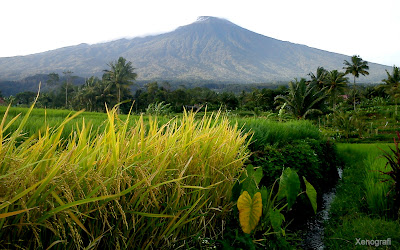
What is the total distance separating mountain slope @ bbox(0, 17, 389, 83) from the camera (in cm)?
16825

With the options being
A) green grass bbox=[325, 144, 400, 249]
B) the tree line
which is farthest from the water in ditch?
the tree line

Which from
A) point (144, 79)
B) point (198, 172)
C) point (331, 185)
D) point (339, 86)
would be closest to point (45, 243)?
point (198, 172)

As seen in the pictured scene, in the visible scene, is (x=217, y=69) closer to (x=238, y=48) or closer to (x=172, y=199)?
(x=238, y=48)

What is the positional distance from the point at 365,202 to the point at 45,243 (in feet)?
15.3

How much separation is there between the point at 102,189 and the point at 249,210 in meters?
1.03

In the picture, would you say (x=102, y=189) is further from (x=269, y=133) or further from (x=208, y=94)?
(x=208, y=94)

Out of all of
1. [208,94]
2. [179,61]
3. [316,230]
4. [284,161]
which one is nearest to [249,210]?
[284,161]

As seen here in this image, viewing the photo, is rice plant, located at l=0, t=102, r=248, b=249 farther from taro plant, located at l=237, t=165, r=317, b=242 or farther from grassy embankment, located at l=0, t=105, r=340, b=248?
taro plant, located at l=237, t=165, r=317, b=242

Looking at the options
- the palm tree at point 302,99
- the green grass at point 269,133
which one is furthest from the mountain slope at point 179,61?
the green grass at point 269,133

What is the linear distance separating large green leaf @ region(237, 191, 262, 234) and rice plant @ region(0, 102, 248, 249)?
0.24 m

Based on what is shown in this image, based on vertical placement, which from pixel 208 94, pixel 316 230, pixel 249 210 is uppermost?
pixel 249 210

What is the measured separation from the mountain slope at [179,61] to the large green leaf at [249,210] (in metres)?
162

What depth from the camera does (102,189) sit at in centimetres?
155

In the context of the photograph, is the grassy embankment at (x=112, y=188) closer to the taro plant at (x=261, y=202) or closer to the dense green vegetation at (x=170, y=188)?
the dense green vegetation at (x=170, y=188)
